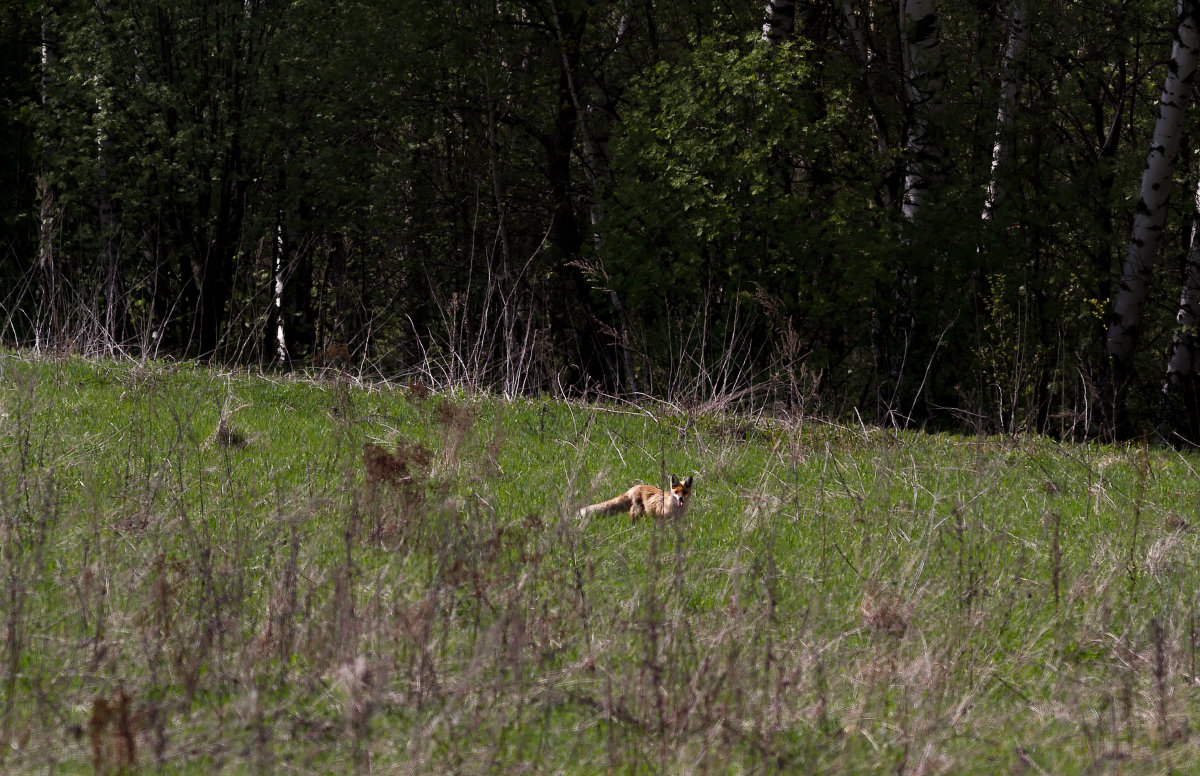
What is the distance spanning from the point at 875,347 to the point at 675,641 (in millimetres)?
10919

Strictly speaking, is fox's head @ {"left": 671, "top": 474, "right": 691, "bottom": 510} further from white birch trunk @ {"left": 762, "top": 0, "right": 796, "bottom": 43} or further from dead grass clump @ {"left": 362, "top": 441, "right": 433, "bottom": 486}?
white birch trunk @ {"left": 762, "top": 0, "right": 796, "bottom": 43}

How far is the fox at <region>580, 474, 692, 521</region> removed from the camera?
20.0ft

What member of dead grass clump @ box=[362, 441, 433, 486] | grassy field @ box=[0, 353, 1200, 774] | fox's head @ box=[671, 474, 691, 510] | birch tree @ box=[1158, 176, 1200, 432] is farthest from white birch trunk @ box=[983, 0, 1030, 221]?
dead grass clump @ box=[362, 441, 433, 486]

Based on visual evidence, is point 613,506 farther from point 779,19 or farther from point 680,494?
point 779,19

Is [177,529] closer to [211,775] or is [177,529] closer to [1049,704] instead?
[211,775]

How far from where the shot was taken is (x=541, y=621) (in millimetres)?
4289

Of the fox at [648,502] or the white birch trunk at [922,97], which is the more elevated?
the white birch trunk at [922,97]

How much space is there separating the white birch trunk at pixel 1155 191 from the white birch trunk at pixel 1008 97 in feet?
6.42

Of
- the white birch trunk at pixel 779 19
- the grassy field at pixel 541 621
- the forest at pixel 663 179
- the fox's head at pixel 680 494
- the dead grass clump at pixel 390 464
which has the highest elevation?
the white birch trunk at pixel 779 19

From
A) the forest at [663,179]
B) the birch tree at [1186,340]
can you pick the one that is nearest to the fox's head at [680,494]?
the forest at [663,179]

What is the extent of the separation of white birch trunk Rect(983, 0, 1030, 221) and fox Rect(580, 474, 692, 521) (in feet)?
33.7

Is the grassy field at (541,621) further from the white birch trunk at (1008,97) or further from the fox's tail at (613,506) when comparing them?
the white birch trunk at (1008,97)

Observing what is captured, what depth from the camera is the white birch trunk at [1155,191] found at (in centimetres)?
1349

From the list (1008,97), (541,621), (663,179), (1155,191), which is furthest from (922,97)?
(541,621)
